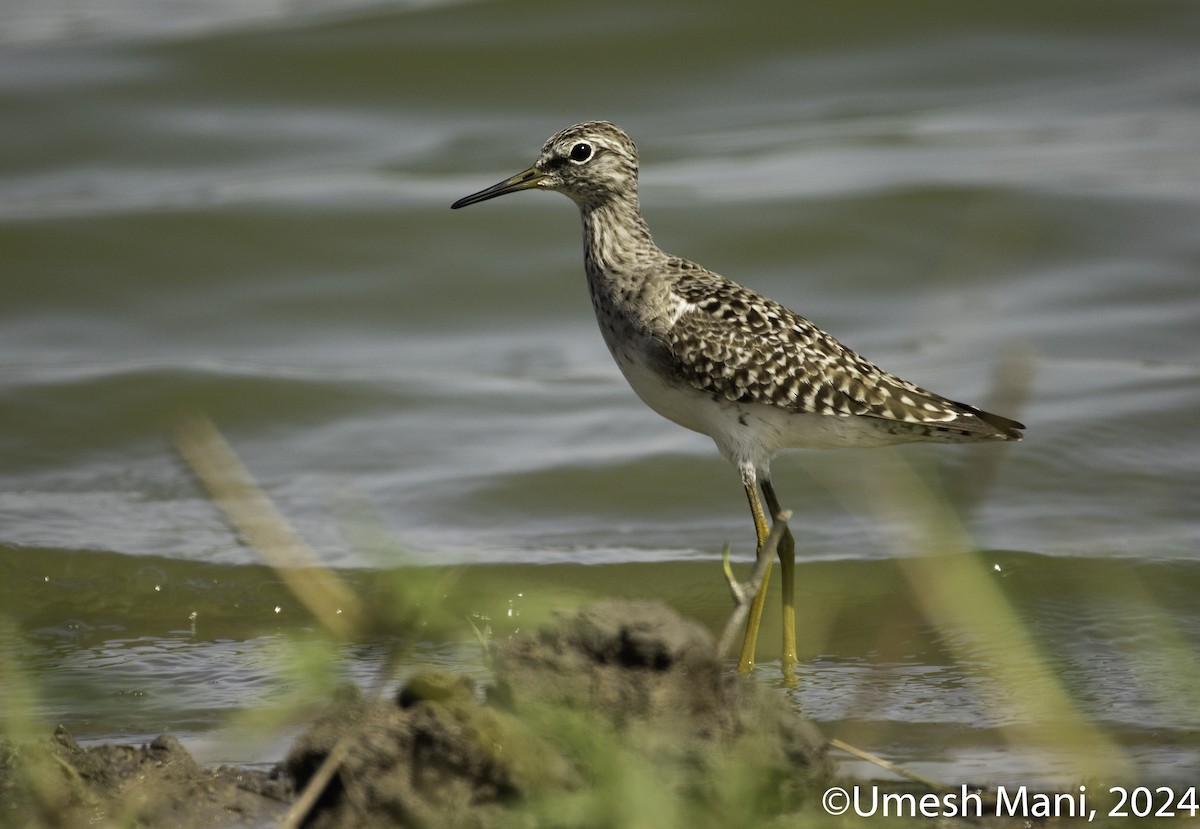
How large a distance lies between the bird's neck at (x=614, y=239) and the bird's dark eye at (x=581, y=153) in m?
0.23

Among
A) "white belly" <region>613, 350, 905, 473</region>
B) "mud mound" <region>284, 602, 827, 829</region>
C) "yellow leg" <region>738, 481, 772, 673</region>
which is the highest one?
"white belly" <region>613, 350, 905, 473</region>

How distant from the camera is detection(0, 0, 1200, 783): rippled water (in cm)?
712

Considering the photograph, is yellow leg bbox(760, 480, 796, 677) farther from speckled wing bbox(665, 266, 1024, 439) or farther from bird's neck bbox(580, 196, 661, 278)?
bird's neck bbox(580, 196, 661, 278)

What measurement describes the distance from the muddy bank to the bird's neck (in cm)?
321

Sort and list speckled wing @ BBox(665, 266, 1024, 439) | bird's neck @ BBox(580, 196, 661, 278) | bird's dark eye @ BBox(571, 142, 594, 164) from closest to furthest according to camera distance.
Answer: speckled wing @ BBox(665, 266, 1024, 439) → bird's neck @ BBox(580, 196, 661, 278) → bird's dark eye @ BBox(571, 142, 594, 164)

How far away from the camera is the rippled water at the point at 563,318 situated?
23.4 ft

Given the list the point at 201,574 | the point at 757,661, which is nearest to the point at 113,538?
the point at 201,574

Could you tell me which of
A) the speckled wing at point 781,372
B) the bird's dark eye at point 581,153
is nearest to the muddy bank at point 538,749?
the speckled wing at point 781,372

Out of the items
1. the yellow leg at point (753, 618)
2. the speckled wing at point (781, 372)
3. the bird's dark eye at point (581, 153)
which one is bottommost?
the yellow leg at point (753, 618)

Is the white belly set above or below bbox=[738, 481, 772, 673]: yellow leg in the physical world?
above

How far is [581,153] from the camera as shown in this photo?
24.7 ft

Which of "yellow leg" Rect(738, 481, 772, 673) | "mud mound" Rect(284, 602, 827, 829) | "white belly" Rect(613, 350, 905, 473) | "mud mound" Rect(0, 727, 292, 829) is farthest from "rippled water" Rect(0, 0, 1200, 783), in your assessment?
"mud mound" Rect(0, 727, 292, 829)

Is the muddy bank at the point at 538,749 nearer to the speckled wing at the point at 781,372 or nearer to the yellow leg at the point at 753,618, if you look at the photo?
the yellow leg at the point at 753,618

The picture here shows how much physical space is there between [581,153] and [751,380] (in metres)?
1.53
